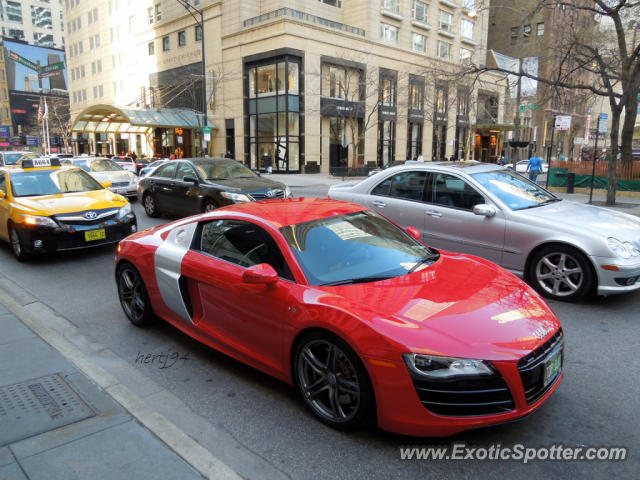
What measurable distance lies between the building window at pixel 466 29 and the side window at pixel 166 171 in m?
49.0

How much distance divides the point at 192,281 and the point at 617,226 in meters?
4.98

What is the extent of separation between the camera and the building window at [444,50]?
49188 mm

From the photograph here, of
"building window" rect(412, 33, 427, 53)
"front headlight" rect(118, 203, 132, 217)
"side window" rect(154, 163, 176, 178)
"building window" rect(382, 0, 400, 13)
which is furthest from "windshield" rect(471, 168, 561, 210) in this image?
"building window" rect(412, 33, 427, 53)

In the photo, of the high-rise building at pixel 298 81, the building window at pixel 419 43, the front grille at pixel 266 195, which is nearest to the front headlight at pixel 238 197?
the front grille at pixel 266 195

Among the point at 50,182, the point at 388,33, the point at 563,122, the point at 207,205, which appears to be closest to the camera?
the point at 50,182

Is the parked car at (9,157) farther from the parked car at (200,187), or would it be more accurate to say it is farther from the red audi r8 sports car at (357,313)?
the red audi r8 sports car at (357,313)

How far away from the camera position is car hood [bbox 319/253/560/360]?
104 inches

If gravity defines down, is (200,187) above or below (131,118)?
below

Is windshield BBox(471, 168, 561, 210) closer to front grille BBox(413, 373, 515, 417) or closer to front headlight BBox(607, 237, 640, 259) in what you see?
front headlight BBox(607, 237, 640, 259)

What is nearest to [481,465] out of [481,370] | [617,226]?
[481,370]

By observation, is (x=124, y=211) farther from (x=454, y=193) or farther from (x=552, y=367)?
(x=552, y=367)

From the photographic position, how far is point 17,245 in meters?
7.80

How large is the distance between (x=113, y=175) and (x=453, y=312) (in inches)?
595
